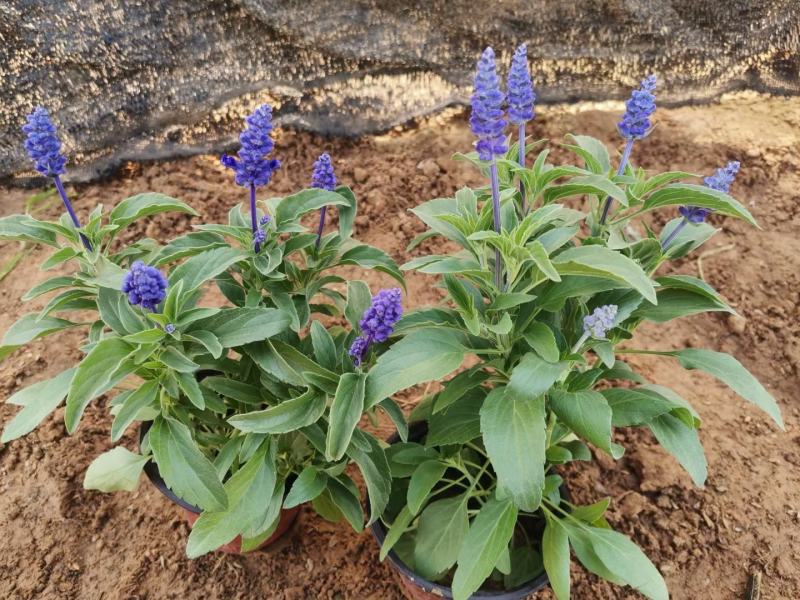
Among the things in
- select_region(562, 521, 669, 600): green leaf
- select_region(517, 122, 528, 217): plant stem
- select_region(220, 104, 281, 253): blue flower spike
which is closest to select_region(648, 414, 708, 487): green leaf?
select_region(562, 521, 669, 600): green leaf

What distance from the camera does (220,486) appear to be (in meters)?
1.89

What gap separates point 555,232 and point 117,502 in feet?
7.22

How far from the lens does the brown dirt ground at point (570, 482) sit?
2680 mm

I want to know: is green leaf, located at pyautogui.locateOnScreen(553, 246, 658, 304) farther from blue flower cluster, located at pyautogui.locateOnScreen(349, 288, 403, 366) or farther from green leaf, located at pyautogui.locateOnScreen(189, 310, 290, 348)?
green leaf, located at pyautogui.locateOnScreen(189, 310, 290, 348)

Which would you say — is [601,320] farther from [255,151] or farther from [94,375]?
[94,375]

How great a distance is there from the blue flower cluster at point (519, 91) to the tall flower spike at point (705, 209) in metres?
0.56

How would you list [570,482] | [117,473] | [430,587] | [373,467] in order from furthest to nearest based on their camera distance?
[570,482] → [117,473] → [430,587] → [373,467]

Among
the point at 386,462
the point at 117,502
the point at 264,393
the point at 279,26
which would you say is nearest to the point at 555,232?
the point at 386,462

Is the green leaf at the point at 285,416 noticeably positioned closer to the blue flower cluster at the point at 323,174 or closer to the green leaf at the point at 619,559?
the blue flower cluster at the point at 323,174

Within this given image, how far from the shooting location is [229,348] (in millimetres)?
2123

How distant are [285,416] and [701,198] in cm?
132

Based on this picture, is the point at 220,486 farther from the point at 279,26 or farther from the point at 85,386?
the point at 279,26

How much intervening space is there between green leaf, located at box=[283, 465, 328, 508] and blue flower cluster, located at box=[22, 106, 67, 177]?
123 cm

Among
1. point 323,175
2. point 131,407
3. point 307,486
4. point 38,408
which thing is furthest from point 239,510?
point 323,175
